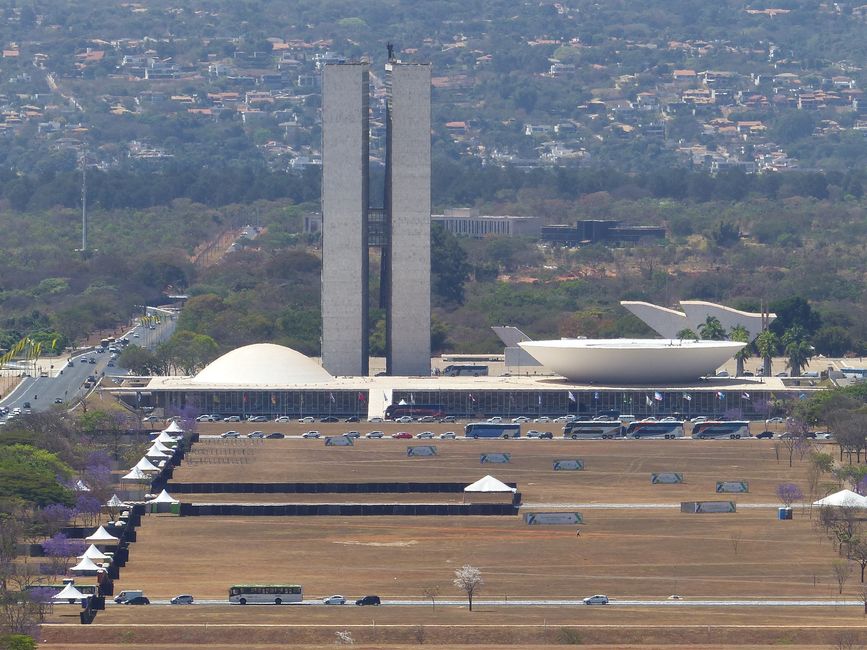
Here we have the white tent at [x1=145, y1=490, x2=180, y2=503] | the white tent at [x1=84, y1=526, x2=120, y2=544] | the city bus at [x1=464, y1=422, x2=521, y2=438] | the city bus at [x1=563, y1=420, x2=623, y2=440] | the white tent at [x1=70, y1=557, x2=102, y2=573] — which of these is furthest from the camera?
the city bus at [x1=464, y1=422, x2=521, y2=438]

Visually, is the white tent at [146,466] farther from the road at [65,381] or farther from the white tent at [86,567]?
the white tent at [86,567]

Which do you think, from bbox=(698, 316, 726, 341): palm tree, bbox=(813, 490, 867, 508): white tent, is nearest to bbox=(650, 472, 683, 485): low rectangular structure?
bbox=(813, 490, 867, 508): white tent

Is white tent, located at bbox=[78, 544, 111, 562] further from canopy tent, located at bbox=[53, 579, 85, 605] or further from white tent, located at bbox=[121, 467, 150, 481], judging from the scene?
white tent, located at bbox=[121, 467, 150, 481]

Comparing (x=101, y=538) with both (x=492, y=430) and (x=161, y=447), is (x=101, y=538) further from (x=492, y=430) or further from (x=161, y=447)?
(x=492, y=430)

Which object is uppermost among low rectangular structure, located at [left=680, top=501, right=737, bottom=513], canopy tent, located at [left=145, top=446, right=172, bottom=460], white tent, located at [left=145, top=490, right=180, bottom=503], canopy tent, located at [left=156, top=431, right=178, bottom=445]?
canopy tent, located at [left=156, top=431, right=178, bottom=445]

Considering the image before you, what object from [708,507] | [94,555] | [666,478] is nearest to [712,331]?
[666,478]

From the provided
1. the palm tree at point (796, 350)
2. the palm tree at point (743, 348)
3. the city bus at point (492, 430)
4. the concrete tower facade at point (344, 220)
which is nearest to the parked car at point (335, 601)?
the city bus at point (492, 430)

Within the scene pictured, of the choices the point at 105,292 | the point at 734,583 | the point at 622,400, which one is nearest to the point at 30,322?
the point at 105,292
